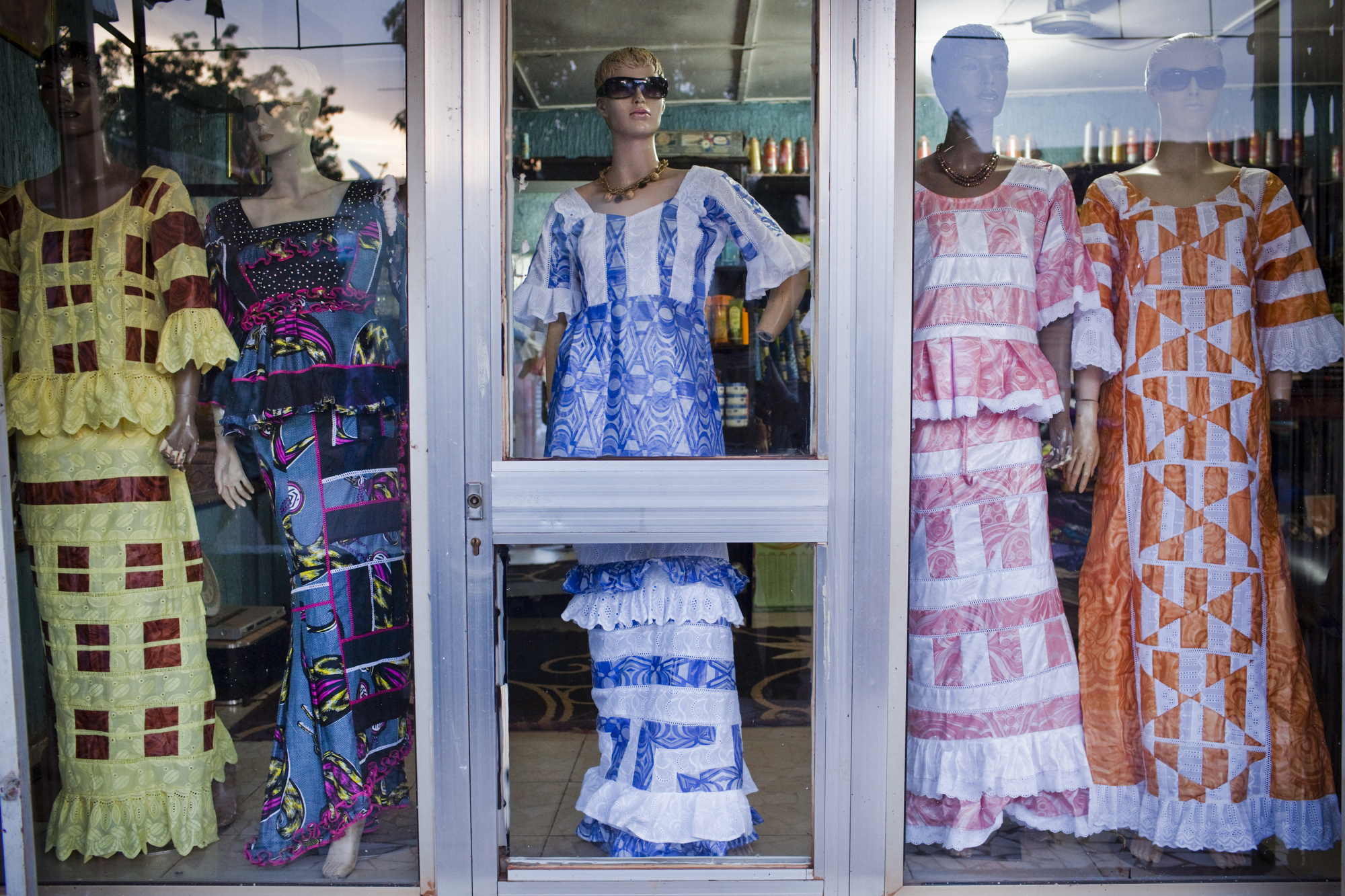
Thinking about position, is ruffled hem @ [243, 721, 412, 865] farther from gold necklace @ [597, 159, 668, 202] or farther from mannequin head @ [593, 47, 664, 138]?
mannequin head @ [593, 47, 664, 138]

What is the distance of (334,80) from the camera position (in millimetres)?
2039

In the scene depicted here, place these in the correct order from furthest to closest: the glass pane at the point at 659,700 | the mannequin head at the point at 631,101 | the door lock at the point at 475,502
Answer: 1. the mannequin head at the point at 631,101
2. the glass pane at the point at 659,700
3. the door lock at the point at 475,502

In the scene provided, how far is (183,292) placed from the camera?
1.96 metres

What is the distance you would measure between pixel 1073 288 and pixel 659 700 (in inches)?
47.4

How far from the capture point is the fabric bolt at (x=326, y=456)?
1.96 metres

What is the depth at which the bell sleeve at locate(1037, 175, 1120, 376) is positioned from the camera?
1992 mm

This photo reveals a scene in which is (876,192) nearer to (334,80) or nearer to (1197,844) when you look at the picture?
(334,80)

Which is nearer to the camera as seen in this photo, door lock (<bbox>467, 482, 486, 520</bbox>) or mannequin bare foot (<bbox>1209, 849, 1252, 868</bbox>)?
door lock (<bbox>467, 482, 486, 520</bbox>)

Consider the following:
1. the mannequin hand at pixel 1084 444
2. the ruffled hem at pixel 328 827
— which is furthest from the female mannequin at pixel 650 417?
the mannequin hand at pixel 1084 444

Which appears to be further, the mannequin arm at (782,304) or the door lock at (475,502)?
the mannequin arm at (782,304)

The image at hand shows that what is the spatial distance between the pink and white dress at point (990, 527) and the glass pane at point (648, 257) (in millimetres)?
298

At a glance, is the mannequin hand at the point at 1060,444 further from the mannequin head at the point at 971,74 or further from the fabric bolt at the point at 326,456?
the fabric bolt at the point at 326,456

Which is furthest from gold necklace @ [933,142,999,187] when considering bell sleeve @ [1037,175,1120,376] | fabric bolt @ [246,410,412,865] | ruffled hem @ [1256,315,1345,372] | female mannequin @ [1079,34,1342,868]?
fabric bolt @ [246,410,412,865]

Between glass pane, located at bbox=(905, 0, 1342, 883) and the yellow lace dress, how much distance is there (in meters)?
1.52
